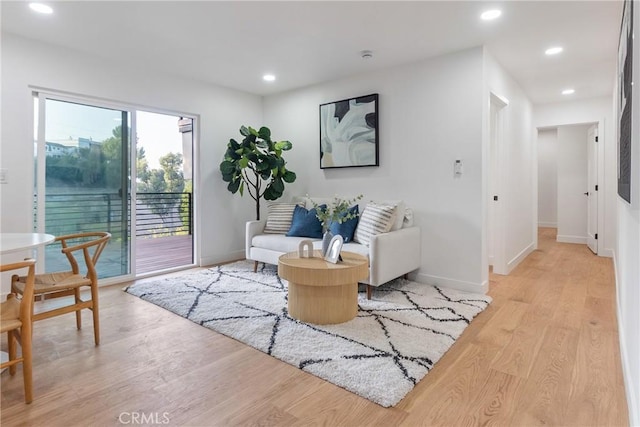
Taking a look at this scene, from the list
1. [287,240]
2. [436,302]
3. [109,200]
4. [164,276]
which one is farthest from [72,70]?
[436,302]

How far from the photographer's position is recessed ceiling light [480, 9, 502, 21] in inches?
105

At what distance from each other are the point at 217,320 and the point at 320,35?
2.62m

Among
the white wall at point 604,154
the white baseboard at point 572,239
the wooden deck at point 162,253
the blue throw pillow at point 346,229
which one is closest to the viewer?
the blue throw pillow at point 346,229

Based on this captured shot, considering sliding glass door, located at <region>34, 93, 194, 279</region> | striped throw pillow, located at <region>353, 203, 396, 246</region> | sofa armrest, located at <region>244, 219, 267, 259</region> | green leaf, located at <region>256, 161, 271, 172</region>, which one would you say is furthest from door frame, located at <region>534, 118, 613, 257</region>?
sliding glass door, located at <region>34, 93, 194, 279</region>

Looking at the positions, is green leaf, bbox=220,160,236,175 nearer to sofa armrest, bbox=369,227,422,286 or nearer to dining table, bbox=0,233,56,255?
sofa armrest, bbox=369,227,422,286

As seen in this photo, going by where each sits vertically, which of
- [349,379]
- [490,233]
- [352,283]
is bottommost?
[349,379]

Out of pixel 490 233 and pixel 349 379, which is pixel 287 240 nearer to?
pixel 349 379

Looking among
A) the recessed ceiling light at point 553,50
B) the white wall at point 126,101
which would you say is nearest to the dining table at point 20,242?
the white wall at point 126,101

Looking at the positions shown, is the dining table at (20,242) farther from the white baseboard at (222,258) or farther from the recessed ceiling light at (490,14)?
the recessed ceiling light at (490,14)

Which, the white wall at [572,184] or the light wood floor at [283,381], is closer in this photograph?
the light wood floor at [283,381]

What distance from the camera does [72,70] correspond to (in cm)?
350

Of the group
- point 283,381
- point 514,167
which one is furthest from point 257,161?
point 514,167

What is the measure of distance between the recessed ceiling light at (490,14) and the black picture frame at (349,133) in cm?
144

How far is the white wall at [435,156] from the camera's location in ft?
11.2
